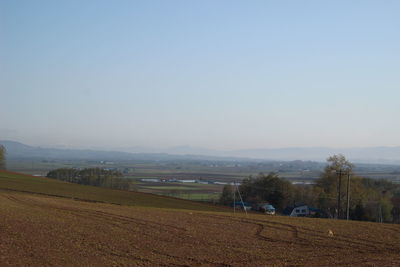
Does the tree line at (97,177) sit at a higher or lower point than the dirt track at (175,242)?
lower

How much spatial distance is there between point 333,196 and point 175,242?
5208cm

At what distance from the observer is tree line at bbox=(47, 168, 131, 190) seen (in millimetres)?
102875

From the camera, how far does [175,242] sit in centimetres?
2244

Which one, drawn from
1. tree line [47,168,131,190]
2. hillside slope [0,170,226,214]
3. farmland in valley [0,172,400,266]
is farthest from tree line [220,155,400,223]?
Result: farmland in valley [0,172,400,266]

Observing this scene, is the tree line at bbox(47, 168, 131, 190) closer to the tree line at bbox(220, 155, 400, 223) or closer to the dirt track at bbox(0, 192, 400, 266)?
the tree line at bbox(220, 155, 400, 223)

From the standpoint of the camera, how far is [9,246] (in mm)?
18234

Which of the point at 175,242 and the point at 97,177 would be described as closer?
the point at 175,242

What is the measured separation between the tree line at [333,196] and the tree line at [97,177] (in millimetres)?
29529

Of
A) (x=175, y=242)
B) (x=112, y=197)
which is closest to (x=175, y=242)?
(x=175, y=242)

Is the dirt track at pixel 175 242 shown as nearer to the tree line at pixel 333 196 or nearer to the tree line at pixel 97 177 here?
the tree line at pixel 333 196

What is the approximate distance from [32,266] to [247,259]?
28.6ft

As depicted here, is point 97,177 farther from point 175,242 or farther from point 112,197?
point 175,242

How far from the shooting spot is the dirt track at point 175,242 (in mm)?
17750

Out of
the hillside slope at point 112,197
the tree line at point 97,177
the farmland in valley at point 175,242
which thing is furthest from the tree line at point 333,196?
the farmland in valley at point 175,242
